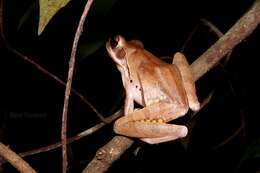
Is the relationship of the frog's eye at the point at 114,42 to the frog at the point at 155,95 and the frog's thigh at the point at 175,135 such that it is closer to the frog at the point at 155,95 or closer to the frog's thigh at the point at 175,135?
the frog at the point at 155,95

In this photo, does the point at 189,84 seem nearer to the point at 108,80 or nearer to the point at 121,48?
the point at 121,48

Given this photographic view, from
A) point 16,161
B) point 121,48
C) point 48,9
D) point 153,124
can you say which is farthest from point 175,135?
point 48,9

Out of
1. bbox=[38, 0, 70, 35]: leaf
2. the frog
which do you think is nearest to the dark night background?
the frog

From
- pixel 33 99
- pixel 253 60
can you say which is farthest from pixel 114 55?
pixel 253 60

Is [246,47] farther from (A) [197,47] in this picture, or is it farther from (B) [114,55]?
(B) [114,55]

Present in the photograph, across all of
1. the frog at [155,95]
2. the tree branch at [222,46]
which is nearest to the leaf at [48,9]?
the tree branch at [222,46]

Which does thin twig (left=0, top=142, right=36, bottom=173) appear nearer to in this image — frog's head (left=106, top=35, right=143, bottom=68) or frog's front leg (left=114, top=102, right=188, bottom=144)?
frog's front leg (left=114, top=102, right=188, bottom=144)
